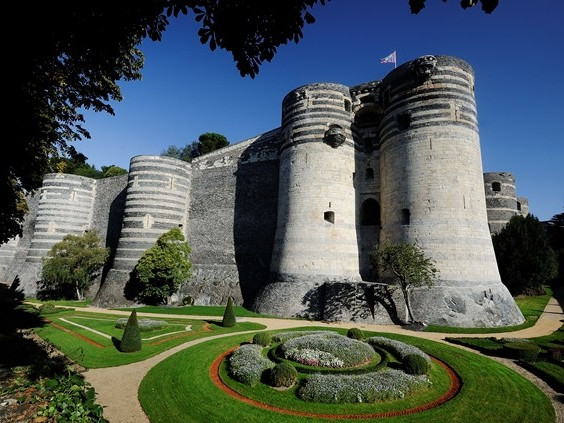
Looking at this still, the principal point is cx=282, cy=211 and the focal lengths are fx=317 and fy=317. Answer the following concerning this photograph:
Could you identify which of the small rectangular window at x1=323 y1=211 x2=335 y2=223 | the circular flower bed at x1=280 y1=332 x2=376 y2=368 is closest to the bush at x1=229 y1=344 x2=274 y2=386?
the circular flower bed at x1=280 y1=332 x2=376 y2=368

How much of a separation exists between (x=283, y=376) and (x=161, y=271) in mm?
18480

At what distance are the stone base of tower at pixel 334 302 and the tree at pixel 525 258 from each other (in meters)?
→ 15.5

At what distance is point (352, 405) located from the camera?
354 inches

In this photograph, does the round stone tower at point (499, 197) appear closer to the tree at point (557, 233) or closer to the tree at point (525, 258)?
the tree at point (525, 258)

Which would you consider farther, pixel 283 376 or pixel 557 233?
pixel 557 233

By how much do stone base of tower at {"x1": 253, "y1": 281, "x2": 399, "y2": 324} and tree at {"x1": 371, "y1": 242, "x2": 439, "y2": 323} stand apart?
1329mm

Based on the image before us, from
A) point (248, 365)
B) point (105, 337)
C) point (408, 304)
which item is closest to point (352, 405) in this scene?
point (248, 365)

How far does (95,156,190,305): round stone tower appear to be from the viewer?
2705 cm

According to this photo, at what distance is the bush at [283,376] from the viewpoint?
10.1m

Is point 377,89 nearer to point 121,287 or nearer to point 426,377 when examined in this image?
point 426,377

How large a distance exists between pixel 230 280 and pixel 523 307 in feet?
74.7

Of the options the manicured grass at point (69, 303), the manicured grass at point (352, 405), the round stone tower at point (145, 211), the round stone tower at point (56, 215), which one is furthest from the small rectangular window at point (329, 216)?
the round stone tower at point (56, 215)

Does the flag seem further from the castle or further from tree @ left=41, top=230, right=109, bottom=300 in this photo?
tree @ left=41, top=230, right=109, bottom=300

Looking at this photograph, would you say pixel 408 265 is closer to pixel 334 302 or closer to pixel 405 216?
pixel 405 216
